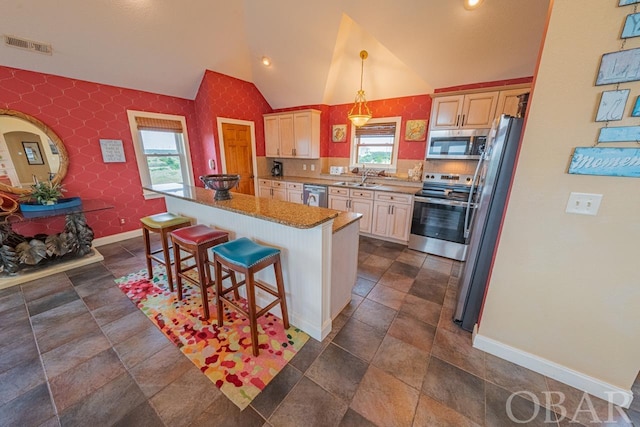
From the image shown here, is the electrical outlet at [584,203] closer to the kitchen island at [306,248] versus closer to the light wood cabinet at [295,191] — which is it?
the kitchen island at [306,248]

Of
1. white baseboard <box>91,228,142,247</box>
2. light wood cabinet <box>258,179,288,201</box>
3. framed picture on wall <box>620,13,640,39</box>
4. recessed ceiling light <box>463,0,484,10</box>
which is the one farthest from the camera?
light wood cabinet <box>258,179,288,201</box>

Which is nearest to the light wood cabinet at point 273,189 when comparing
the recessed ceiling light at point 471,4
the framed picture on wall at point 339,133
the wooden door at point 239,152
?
the wooden door at point 239,152

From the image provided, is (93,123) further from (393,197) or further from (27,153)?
(393,197)

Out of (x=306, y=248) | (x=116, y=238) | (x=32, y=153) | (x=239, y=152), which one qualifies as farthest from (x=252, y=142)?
(x=306, y=248)

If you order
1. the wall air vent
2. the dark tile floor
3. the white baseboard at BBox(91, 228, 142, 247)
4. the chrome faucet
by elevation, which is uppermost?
the wall air vent

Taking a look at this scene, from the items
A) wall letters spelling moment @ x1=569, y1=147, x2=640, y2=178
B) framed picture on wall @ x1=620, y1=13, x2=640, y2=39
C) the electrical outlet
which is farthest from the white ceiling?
the electrical outlet

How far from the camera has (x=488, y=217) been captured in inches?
66.7

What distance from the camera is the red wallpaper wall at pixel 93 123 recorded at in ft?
9.60

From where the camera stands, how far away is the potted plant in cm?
288

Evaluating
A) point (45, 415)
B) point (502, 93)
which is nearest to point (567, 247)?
point (502, 93)

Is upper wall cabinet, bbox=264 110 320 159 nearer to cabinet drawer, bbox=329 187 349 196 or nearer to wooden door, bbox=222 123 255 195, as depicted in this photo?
wooden door, bbox=222 123 255 195

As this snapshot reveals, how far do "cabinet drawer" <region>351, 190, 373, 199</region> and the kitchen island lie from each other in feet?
5.90

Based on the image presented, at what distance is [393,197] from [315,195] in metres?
1.48

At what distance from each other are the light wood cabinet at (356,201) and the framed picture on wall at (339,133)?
1276 mm
